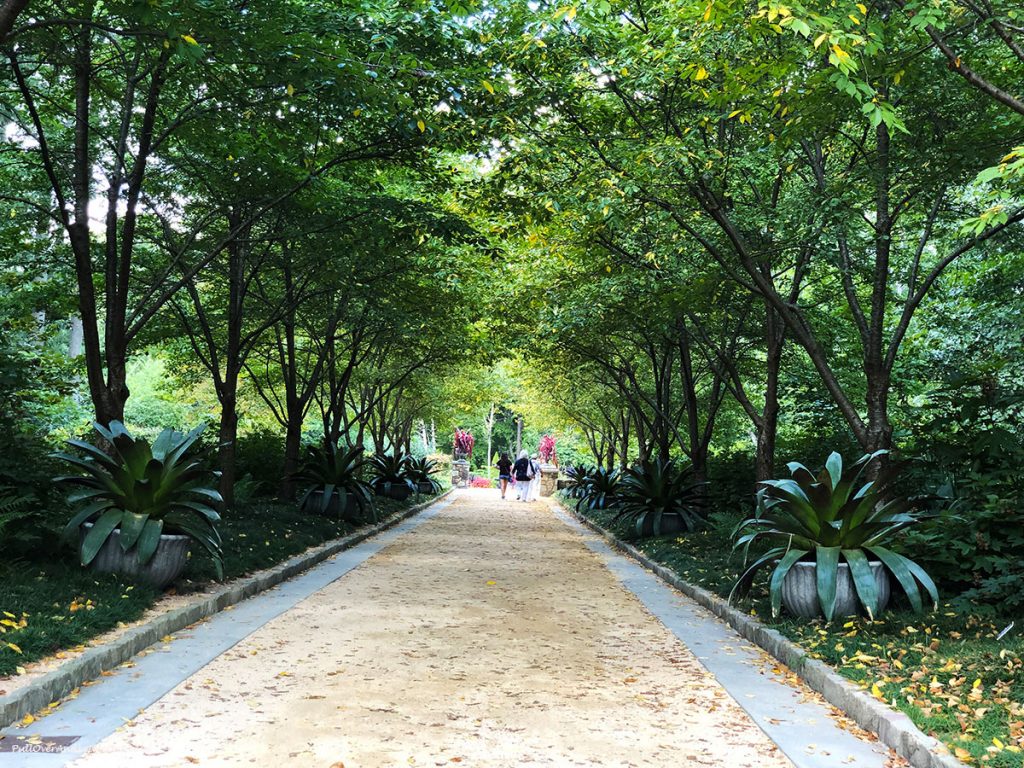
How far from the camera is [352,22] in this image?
28.0 feet

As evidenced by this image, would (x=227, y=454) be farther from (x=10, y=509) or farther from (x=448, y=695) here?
(x=448, y=695)

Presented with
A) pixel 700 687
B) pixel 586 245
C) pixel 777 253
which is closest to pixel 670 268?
pixel 586 245

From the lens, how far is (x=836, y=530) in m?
7.50

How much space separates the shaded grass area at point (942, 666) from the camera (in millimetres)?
4320

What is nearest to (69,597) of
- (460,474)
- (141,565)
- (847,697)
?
(141,565)

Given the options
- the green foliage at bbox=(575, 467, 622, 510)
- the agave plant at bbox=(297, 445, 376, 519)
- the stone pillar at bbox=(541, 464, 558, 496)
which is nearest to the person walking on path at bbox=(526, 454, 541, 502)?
the stone pillar at bbox=(541, 464, 558, 496)

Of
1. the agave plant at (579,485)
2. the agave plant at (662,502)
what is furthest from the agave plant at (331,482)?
the agave plant at (579,485)

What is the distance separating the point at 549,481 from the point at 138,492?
3642 centimetres

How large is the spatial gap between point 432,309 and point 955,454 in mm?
10734

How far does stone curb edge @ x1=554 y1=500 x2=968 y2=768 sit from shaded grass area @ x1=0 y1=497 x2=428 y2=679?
4689mm

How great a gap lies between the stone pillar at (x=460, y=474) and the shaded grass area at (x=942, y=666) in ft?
134

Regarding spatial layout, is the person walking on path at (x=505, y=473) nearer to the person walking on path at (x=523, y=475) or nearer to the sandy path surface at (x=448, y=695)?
the person walking on path at (x=523, y=475)

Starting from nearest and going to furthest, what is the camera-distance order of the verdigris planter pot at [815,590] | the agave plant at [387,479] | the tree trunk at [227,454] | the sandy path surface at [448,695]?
the sandy path surface at [448,695], the verdigris planter pot at [815,590], the tree trunk at [227,454], the agave plant at [387,479]

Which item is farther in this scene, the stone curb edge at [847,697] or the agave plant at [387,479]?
the agave plant at [387,479]
